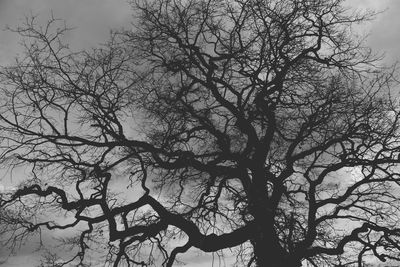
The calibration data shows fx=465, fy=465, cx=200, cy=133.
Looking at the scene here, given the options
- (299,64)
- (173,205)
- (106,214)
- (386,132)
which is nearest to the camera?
(106,214)

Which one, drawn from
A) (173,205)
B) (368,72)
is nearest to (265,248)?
(173,205)

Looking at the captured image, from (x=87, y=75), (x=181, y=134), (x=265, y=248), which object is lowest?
(x=265, y=248)

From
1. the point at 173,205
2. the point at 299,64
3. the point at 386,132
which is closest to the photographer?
the point at 386,132

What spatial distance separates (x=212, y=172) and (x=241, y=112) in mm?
1629

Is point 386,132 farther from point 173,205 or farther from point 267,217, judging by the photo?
point 173,205

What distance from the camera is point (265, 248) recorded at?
10273 mm

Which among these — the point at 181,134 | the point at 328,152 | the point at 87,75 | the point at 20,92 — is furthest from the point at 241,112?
the point at 20,92

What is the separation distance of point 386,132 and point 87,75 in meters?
6.99

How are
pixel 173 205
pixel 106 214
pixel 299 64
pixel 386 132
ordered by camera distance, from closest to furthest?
pixel 106 214
pixel 386 132
pixel 299 64
pixel 173 205

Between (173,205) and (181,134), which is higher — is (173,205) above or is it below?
below

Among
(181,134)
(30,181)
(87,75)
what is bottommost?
(30,181)

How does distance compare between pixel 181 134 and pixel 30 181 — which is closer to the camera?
pixel 30 181

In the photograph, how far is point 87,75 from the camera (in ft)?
35.6

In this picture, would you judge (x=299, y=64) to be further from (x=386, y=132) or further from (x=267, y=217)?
(x=267, y=217)
